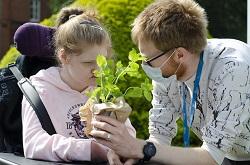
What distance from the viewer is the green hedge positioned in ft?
18.1

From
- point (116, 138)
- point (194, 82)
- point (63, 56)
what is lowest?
point (116, 138)

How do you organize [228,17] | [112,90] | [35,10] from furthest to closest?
[35,10] → [228,17] → [112,90]

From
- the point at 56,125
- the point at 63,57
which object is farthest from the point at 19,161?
the point at 63,57

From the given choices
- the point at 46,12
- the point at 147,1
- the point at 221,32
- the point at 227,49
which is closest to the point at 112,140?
the point at 227,49

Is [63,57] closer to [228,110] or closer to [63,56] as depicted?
[63,56]

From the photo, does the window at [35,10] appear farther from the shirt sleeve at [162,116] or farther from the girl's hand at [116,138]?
the girl's hand at [116,138]

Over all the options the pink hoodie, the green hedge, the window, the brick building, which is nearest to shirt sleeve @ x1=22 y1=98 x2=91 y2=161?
the pink hoodie

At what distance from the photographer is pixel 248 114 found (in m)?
2.26

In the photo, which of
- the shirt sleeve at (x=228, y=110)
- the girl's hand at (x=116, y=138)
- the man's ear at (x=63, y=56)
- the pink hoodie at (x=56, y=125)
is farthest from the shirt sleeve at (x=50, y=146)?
the shirt sleeve at (x=228, y=110)

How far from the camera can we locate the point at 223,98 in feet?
7.30

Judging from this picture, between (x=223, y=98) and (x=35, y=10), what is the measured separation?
25.8 m

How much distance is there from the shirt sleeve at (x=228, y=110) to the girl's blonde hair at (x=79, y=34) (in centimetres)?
51

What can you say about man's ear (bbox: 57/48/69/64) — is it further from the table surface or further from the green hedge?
the green hedge

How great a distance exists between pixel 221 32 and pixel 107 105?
17048 mm
